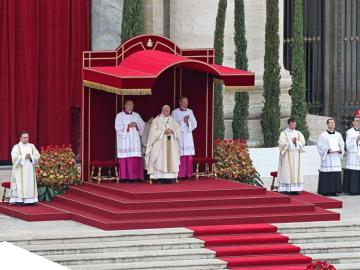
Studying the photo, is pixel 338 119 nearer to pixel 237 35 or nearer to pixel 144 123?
pixel 237 35

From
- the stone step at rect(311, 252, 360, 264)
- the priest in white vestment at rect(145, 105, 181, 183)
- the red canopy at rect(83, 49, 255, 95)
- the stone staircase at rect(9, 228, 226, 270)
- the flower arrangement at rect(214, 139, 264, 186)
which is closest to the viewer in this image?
the stone staircase at rect(9, 228, 226, 270)

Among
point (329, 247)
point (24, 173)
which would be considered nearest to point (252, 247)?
point (329, 247)

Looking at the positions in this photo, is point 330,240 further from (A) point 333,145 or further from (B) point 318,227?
(A) point 333,145

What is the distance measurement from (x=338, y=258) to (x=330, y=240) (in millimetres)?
740

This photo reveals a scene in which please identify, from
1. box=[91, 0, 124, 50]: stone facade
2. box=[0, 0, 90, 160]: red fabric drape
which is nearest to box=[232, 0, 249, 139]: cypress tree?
box=[91, 0, 124, 50]: stone facade

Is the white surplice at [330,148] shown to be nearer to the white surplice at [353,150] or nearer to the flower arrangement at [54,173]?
the white surplice at [353,150]

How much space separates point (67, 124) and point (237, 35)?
3932 millimetres

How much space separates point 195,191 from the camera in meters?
25.1

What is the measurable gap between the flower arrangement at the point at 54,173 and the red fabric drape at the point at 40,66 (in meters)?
4.73

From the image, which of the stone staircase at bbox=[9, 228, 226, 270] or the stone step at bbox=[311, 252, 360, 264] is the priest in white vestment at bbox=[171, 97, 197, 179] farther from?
the stone step at bbox=[311, 252, 360, 264]

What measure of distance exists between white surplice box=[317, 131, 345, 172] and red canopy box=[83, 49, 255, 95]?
6.97ft

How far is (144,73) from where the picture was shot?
1006 inches

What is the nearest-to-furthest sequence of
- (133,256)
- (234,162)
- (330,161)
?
(133,256), (234,162), (330,161)

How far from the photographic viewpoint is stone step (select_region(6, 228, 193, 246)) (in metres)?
23.1
